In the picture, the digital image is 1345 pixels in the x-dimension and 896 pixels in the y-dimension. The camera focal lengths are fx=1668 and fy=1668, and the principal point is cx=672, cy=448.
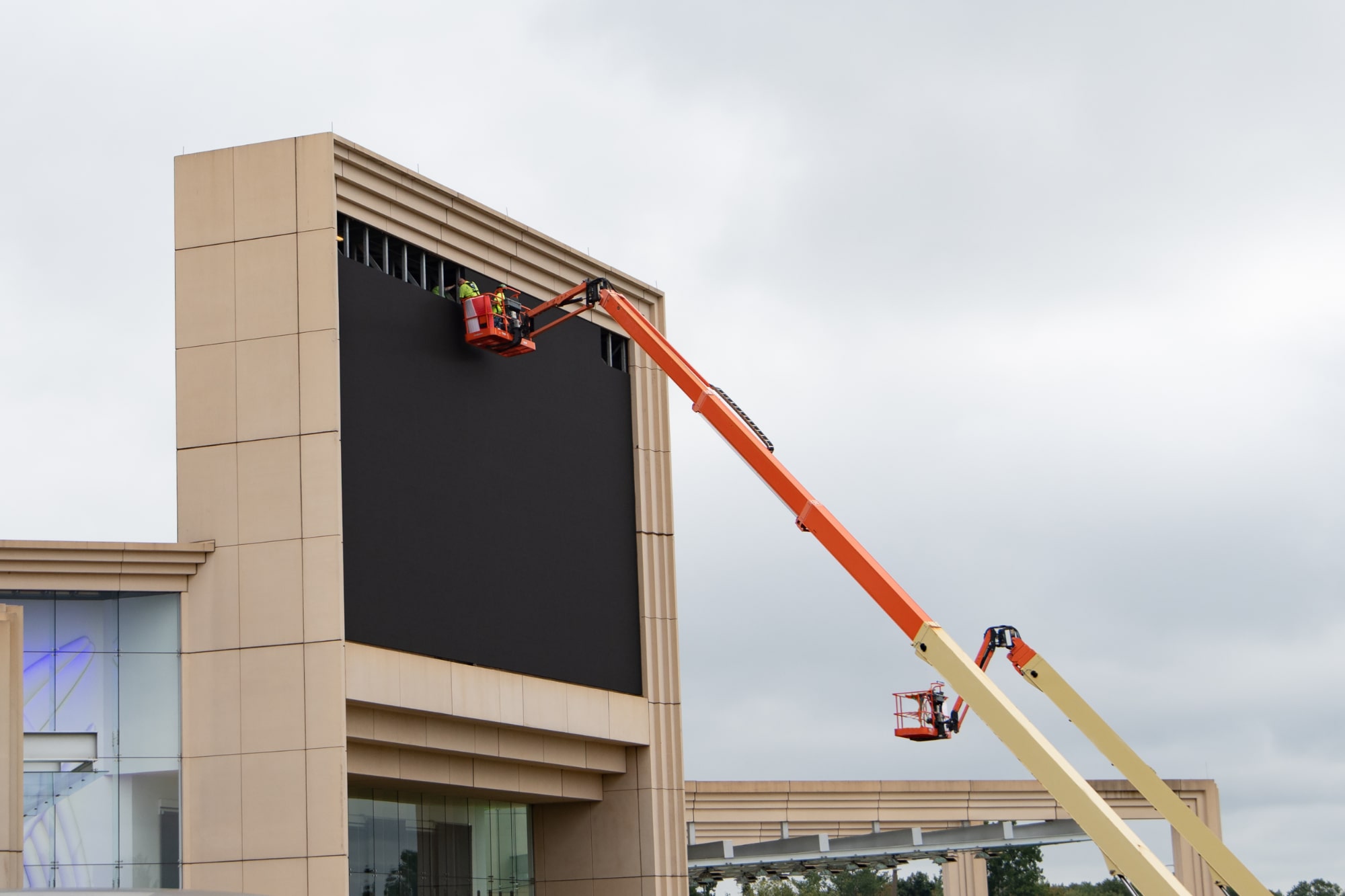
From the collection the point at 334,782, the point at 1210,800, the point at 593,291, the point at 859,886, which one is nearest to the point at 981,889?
the point at 1210,800

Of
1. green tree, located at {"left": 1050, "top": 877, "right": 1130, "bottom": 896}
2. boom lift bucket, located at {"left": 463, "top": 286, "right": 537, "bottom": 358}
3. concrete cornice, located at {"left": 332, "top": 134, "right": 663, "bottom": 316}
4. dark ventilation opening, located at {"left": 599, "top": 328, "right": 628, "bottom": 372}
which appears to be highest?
concrete cornice, located at {"left": 332, "top": 134, "right": 663, "bottom": 316}

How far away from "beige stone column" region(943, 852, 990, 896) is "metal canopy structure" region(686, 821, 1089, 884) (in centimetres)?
549

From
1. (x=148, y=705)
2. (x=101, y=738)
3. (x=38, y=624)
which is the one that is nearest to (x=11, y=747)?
(x=101, y=738)

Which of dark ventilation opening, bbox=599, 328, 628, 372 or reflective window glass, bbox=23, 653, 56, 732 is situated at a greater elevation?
dark ventilation opening, bbox=599, 328, 628, 372

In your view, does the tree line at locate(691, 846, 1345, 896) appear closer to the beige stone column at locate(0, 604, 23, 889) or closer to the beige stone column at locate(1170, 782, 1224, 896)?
the beige stone column at locate(1170, 782, 1224, 896)

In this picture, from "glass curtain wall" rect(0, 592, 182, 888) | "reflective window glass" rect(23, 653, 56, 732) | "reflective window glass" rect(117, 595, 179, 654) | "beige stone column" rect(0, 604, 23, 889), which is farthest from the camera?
"reflective window glass" rect(117, 595, 179, 654)

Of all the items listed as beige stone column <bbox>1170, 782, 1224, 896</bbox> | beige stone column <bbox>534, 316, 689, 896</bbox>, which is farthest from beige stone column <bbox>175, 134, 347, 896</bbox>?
beige stone column <bbox>1170, 782, 1224, 896</bbox>

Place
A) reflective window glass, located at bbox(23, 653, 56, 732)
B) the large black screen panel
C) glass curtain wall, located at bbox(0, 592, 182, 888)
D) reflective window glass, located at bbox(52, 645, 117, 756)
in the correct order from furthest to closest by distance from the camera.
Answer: the large black screen panel → reflective window glass, located at bbox(52, 645, 117, 756) → reflective window glass, located at bbox(23, 653, 56, 732) → glass curtain wall, located at bbox(0, 592, 182, 888)

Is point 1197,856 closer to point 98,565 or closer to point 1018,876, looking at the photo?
point 98,565

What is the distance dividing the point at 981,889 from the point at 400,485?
41.4 meters

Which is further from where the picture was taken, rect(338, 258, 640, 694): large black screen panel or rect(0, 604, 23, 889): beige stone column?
rect(338, 258, 640, 694): large black screen panel

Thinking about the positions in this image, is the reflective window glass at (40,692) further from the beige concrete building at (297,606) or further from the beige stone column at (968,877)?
the beige stone column at (968,877)

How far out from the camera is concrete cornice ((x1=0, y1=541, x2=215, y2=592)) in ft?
98.5

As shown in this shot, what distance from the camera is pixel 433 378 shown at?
34594 mm
